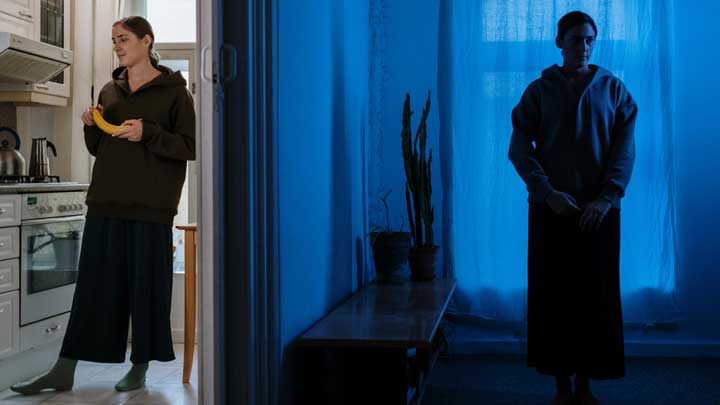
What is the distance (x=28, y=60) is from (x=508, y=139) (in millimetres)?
2308

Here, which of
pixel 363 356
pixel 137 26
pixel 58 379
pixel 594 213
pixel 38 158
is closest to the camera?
pixel 363 356

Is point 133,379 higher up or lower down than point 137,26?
lower down

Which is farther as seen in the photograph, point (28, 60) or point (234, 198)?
point (28, 60)

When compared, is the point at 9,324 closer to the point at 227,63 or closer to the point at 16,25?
the point at 16,25

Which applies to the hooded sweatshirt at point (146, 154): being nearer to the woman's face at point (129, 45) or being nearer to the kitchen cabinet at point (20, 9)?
the woman's face at point (129, 45)

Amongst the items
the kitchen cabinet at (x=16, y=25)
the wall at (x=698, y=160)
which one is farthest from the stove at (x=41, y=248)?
the wall at (x=698, y=160)

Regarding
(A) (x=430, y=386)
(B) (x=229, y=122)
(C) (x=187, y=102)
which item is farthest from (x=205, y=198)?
(A) (x=430, y=386)

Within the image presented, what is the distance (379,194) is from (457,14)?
1.00 m

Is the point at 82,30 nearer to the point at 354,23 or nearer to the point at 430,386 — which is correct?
the point at 354,23

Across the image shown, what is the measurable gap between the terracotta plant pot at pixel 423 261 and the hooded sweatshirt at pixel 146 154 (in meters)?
1.14

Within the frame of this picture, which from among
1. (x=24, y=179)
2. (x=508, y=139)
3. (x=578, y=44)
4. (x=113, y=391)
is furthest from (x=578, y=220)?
(x=24, y=179)

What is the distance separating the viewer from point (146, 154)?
2902 mm

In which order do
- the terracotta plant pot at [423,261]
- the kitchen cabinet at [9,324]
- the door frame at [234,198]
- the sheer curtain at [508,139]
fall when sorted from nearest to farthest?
the door frame at [234,198], the kitchen cabinet at [9,324], the terracotta plant pot at [423,261], the sheer curtain at [508,139]

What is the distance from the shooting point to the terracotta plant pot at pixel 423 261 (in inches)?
140
